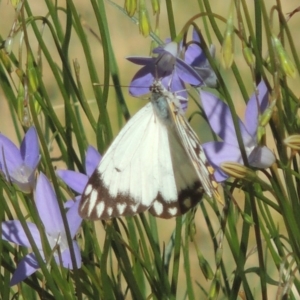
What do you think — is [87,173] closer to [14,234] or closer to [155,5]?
[14,234]

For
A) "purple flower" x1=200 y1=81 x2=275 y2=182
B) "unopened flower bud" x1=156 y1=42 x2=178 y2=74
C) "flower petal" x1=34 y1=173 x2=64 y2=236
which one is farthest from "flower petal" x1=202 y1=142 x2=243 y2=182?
"flower petal" x1=34 y1=173 x2=64 y2=236

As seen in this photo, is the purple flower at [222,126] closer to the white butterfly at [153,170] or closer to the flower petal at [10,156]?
the white butterfly at [153,170]

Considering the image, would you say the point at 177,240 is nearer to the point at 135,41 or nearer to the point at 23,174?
the point at 23,174

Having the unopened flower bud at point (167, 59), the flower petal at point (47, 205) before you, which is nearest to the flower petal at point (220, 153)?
the unopened flower bud at point (167, 59)

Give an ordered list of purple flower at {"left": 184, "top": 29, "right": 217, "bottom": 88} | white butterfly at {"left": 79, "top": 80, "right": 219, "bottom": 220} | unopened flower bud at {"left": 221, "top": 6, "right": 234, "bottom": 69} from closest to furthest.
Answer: unopened flower bud at {"left": 221, "top": 6, "right": 234, "bottom": 69}, white butterfly at {"left": 79, "top": 80, "right": 219, "bottom": 220}, purple flower at {"left": 184, "top": 29, "right": 217, "bottom": 88}

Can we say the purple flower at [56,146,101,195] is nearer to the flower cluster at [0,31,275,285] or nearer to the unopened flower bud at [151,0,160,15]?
the flower cluster at [0,31,275,285]

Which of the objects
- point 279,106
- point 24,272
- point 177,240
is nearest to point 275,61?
point 279,106
